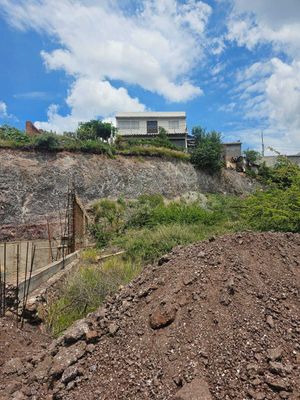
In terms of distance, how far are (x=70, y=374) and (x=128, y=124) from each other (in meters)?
35.6

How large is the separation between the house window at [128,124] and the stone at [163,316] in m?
34.7

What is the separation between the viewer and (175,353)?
338 cm

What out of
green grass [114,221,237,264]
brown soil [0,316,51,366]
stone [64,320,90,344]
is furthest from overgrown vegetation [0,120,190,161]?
stone [64,320,90,344]

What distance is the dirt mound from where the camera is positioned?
3.04 m

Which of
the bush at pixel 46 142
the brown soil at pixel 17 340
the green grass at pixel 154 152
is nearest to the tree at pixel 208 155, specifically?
the green grass at pixel 154 152

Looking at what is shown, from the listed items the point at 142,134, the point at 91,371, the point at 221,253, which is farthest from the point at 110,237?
the point at 142,134

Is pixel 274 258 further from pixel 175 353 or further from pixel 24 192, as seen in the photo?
pixel 24 192

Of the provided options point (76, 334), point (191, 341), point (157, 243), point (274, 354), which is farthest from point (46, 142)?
point (274, 354)

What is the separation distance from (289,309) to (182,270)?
1426 millimetres

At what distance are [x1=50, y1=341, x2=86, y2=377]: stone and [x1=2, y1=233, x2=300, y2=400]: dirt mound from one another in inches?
0.5

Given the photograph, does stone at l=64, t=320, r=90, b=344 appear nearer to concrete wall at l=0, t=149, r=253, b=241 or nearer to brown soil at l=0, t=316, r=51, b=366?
brown soil at l=0, t=316, r=51, b=366

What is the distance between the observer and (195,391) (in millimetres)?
2887

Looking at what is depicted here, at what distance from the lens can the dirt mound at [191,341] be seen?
3.04 m

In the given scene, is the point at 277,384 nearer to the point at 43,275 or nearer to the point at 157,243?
the point at 43,275
